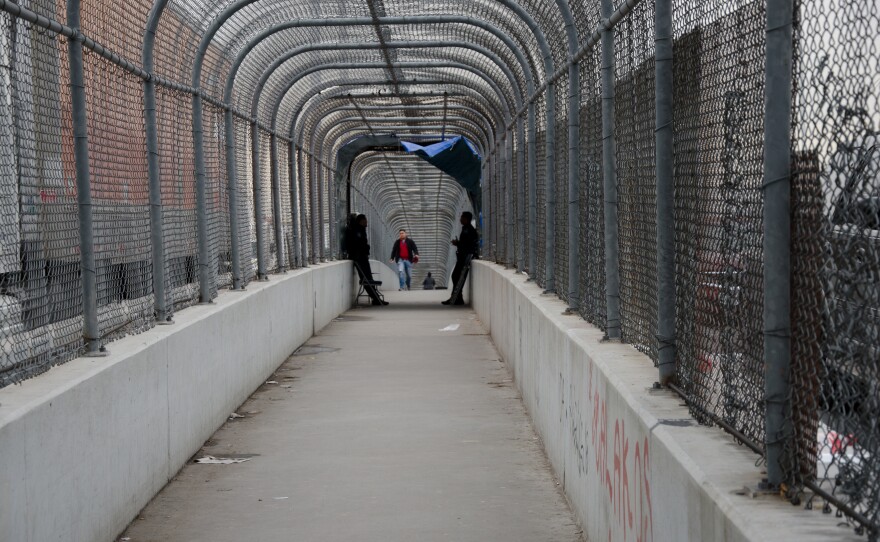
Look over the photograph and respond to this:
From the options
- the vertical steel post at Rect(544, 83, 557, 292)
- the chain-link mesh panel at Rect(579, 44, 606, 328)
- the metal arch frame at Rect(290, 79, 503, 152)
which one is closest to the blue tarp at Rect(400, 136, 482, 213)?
the metal arch frame at Rect(290, 79, 503, 152)

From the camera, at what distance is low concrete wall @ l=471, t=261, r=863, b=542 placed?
309 cm

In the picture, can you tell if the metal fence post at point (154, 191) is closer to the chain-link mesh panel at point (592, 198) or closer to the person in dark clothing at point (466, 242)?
the chain-link mesh panel at point (592, 198)

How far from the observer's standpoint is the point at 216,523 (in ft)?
21.8

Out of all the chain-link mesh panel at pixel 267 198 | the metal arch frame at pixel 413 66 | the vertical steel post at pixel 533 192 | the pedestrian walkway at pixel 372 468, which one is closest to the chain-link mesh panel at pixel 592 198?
the pedestrian walkway at pixel 372 468

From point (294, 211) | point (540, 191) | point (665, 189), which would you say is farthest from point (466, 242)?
point (665, 189)

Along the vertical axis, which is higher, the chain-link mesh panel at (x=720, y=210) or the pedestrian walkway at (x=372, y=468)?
the chain-link mesh panel at (x=720, y=210)

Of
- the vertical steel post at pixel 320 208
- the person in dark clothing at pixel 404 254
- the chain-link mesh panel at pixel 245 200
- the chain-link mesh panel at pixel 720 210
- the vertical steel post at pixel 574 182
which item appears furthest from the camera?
the person in dark clothing at pixel 404 254

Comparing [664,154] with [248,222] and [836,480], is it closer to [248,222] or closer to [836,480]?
[836,480]

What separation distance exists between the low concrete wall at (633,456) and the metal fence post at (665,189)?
224 mm

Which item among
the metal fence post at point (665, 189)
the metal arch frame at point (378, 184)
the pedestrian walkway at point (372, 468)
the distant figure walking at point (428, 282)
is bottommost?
the distant figure walking at point (428, 282)

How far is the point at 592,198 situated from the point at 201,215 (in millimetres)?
3827

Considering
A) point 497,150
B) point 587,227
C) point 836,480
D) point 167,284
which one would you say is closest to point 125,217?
point 167,284

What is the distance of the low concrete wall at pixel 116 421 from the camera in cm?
477

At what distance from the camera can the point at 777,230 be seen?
3.24m
